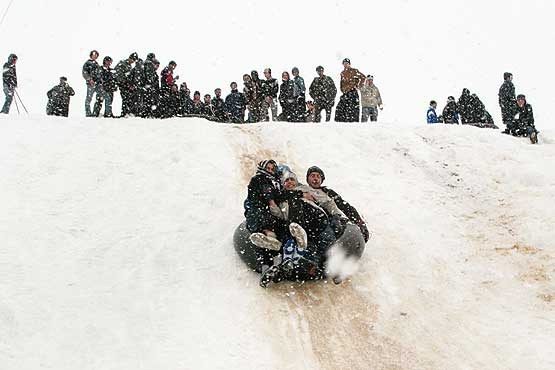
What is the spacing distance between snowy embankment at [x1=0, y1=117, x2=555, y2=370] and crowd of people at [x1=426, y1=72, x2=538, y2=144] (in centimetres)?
47

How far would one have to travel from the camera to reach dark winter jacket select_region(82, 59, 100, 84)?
13.4 metres

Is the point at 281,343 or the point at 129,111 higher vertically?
the point at 129,111

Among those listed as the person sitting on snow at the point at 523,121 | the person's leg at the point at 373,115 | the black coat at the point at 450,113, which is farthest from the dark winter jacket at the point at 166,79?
the person sitting on snow at the point at 523,121

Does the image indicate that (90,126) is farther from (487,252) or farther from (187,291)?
(487,252)

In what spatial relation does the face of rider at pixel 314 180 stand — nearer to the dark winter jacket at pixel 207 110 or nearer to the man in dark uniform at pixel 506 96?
the man in dark uniform at pixel 506 96

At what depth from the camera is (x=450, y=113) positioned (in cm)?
1574

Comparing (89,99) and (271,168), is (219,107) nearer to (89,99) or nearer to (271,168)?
(89,99)

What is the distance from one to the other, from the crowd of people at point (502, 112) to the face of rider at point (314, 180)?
5.95 m

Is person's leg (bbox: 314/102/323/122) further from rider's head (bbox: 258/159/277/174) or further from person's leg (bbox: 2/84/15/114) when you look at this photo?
rider's head (bbox: 258/159/277/174)

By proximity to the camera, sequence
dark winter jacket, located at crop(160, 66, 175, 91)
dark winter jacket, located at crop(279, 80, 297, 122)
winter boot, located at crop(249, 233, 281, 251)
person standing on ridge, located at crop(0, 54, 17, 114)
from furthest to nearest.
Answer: dark winter jacket, located at crop(279, 80, 297, 122) < person standing on ridge, located at crop(0, 54, 17, 114) < dark winter jacket, located at crop(160, 66, 175, 91) < winter boot, located at crop(249, 233, 281, 251)

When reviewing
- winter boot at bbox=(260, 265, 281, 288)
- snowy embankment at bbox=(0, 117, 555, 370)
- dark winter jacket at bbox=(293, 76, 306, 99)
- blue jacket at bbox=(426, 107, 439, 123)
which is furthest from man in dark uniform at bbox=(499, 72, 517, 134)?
winter boot at bbox=(260, 265, 281, 288)

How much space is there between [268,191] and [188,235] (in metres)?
1.46

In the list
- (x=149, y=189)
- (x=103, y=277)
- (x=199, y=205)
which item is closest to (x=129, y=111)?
(x=149, y=189)

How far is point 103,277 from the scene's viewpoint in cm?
696
